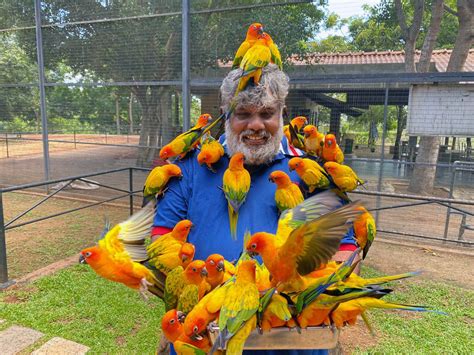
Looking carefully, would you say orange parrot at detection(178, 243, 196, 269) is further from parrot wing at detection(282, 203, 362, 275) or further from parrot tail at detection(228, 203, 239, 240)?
parrot wing at detection(282, 203, 362, 275)

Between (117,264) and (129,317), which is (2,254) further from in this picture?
(117,264)

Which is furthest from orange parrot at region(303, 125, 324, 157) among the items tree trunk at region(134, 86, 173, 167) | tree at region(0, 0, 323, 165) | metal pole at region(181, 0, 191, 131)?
tree trunk at region(134, 86, 173, 167)

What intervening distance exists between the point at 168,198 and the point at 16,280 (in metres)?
3.52

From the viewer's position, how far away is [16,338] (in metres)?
3.03

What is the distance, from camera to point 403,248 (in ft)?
17.8

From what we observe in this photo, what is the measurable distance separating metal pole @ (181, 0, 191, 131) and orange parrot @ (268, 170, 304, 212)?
14.5 ft

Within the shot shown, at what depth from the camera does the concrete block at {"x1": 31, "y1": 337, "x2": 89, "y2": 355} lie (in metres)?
2.87

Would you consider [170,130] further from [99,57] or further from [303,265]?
[303,265]

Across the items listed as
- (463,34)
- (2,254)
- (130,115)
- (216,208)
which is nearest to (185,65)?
(130,115)

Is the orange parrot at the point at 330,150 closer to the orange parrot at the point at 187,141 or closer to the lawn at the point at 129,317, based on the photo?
the orange parrot at the point at 187,141

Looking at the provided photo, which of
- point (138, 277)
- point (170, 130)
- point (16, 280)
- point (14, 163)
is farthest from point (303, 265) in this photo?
point (14, 163)

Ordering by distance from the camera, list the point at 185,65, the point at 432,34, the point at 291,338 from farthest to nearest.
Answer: the point at 432,34
the point at 185,65
the point at 291,338

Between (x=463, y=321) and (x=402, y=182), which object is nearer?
(x=463, y=321)

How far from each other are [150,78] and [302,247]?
6102 mm
